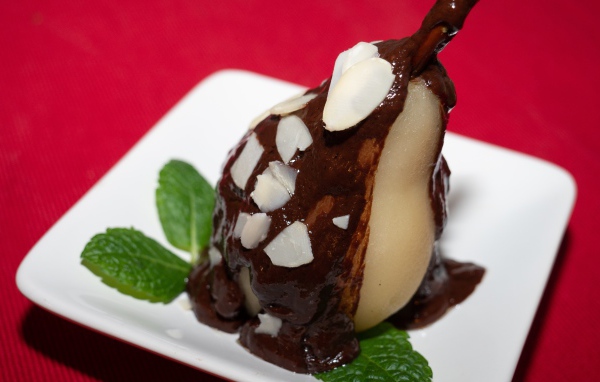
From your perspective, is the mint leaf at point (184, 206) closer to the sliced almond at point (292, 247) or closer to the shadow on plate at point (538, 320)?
the sliced almond at point (292, 247)

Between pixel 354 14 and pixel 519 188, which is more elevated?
pixel 354 14

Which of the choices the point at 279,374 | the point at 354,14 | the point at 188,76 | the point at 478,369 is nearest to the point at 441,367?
the point at 478,369

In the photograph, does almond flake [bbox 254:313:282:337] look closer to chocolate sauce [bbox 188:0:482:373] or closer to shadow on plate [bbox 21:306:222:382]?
chocolate sauce [bbox 188:0:482:373]

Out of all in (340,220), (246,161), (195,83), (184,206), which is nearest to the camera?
(340,220)

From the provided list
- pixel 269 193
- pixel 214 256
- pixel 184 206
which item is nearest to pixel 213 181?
pixel 184 206

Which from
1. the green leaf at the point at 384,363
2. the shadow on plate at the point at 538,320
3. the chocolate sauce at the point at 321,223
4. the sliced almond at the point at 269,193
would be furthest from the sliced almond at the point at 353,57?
the shadow on plate at the point at 538,320

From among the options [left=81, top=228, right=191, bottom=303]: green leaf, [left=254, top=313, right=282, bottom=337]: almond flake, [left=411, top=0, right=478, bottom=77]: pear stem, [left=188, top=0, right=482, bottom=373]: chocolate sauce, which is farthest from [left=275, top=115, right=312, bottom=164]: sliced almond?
[left=81, top=228, right=191, bottom=303]: green leaf

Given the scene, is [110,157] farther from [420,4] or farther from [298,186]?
[420,4]

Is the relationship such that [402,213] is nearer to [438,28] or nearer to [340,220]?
[340,220]
